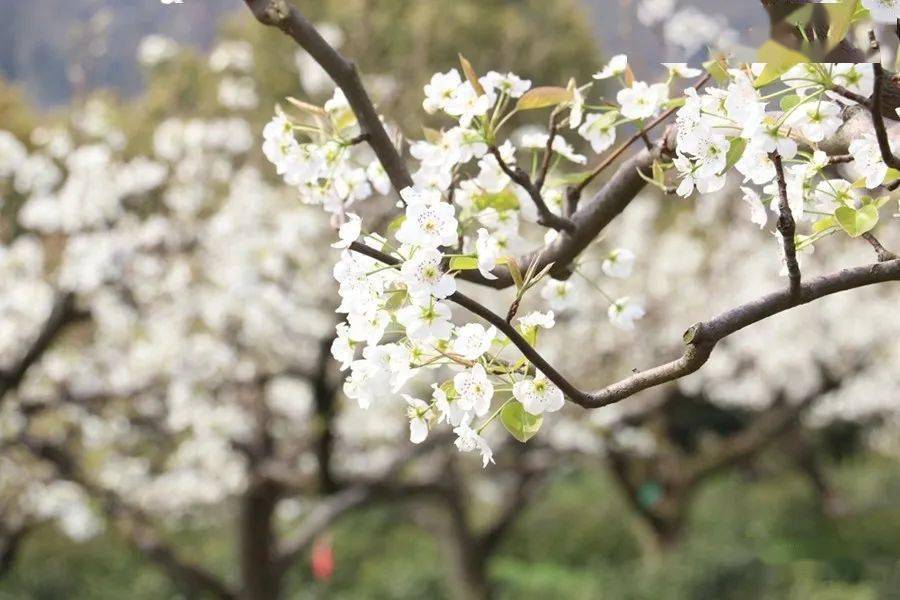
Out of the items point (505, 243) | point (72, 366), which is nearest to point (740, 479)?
point (72, 366)

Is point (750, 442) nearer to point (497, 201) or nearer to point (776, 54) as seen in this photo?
point (497, 201)

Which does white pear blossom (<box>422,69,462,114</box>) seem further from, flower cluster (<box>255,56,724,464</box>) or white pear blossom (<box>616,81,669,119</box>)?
white pear blossom (<box>616,81,669,119</box>)

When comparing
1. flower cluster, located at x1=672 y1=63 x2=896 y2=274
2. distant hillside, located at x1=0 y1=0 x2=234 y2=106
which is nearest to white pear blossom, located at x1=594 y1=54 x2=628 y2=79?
flower cluster, located at x1=672 y1=63 x2=896 y2=274

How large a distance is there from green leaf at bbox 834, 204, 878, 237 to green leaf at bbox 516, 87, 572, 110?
16.5 inches

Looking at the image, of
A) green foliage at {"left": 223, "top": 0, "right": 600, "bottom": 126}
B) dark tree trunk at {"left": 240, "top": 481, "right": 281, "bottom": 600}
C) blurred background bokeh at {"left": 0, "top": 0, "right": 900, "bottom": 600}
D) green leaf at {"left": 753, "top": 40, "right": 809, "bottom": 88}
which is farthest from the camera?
green foliage at {"left": 223, "top": 0, "right": 600, "bottom": 126}

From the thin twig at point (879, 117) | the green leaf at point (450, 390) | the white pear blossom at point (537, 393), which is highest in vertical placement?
the thin twig at point (879, 117)

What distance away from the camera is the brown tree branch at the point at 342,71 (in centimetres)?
124

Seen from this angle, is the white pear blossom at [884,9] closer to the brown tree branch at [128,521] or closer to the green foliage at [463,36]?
the brown tree branch at [128,521]

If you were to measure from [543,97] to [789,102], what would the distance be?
1.23 ft

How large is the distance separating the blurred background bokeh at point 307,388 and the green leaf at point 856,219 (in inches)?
9.8

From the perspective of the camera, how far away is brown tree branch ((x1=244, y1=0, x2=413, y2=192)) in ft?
4.06

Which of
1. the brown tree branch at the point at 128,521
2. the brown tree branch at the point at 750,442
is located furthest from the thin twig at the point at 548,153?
the brown tree branch at the point at 750,442

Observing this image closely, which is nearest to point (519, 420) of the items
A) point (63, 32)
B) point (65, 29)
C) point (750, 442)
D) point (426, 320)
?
point (426, 320)

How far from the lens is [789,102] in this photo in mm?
1086
